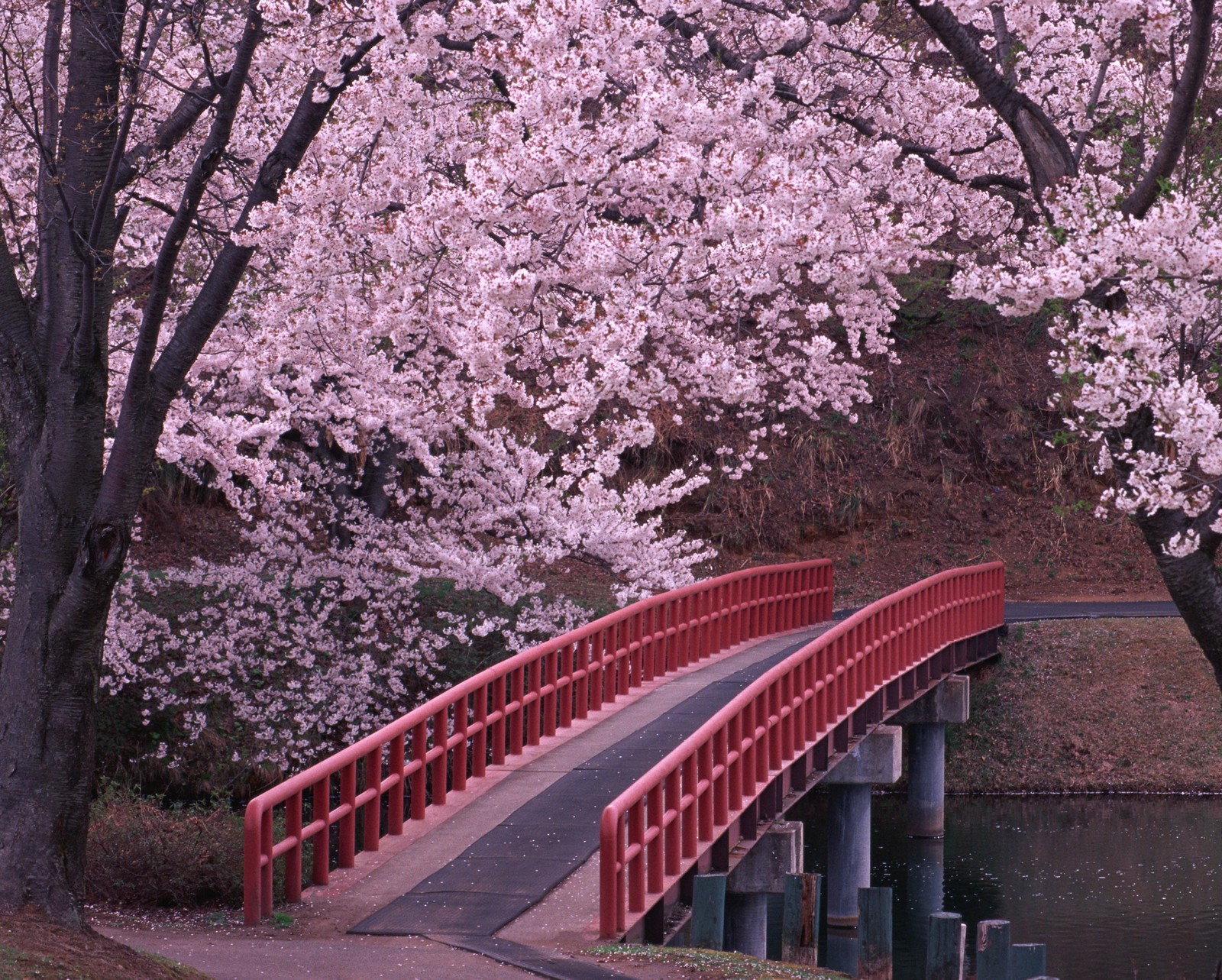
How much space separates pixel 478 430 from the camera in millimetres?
17281

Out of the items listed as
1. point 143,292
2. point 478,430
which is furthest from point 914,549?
point 143,292

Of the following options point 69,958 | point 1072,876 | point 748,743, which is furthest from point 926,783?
point 69,958

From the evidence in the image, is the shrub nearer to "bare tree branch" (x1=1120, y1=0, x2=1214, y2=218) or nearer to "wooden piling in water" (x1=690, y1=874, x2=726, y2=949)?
"wooden piling in water" (x1=690, y1=874, x2=726, y2=949)

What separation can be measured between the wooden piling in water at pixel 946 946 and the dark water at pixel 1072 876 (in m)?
3.95

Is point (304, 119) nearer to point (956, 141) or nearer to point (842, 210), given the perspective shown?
point (842, 210)

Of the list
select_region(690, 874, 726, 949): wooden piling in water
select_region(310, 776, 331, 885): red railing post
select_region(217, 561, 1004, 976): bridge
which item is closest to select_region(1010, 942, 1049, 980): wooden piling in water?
select_region(690, 874, 726, 949): wooden piling in water

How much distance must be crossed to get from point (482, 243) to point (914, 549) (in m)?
19.8

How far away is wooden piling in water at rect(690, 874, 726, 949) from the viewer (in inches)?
403

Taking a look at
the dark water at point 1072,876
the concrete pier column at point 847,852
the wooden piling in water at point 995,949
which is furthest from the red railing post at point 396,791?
the concrete pier column at point 847,852

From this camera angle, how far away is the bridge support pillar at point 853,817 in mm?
18344

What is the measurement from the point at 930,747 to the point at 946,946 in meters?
12.0

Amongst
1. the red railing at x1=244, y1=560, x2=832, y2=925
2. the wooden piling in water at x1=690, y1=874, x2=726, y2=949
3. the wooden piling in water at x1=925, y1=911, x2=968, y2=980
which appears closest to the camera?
the red railing at x1=244, y1=560, x2=832, y2=925

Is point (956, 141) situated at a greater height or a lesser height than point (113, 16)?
greater

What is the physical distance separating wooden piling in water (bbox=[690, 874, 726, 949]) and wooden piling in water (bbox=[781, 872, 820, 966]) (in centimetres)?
285
